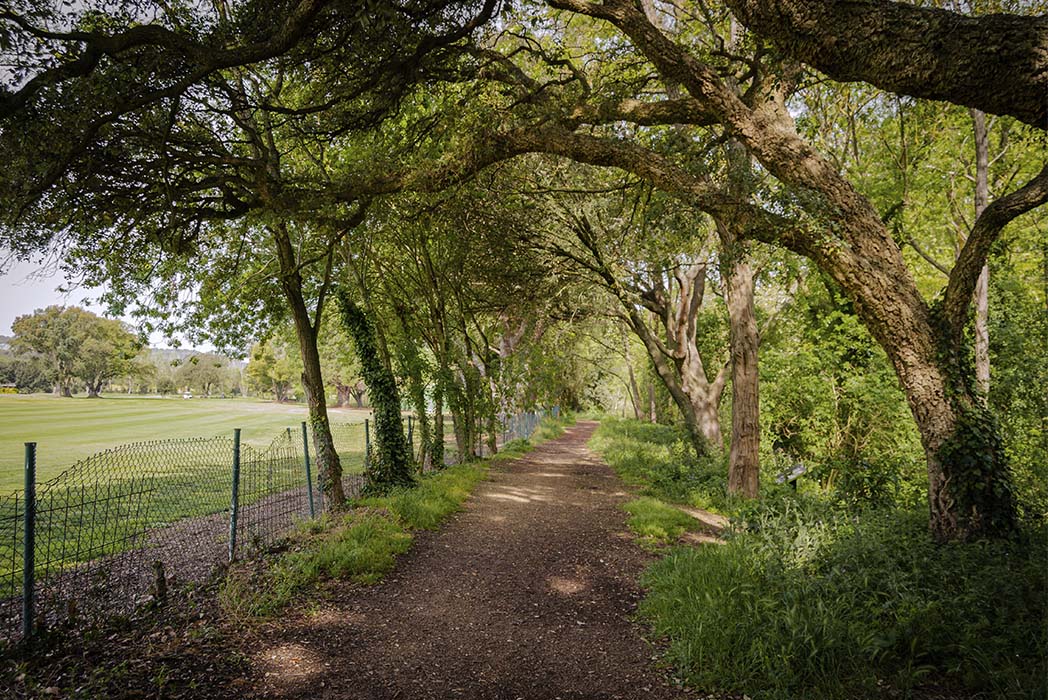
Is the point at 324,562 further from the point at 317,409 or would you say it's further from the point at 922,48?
the point at 922,48

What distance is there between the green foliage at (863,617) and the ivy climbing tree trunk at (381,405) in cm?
646

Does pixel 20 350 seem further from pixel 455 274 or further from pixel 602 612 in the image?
pixel 602 612

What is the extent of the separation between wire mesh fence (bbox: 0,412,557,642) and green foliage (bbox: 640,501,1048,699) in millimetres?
4885

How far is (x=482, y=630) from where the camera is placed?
4.61 meters

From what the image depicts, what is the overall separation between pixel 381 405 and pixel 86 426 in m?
20.6

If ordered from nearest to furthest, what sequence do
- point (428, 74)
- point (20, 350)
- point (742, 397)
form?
point (428, 74) → point (742, 397) → point (20, 350)

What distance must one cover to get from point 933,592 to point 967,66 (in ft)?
11.7

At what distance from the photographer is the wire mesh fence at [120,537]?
4148 mm

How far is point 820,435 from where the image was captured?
1072 centimetres

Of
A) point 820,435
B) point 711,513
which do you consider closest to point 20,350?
point 711,513

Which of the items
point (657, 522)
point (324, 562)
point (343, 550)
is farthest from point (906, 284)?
point (324, 562)


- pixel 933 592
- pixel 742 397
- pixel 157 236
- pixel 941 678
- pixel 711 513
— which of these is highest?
pixel 157 236

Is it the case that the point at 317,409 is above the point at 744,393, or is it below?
below

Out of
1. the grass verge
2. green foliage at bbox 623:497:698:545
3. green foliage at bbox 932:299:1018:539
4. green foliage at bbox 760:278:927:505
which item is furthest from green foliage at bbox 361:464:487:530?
green foliage at bbox 932:299:1018:539
